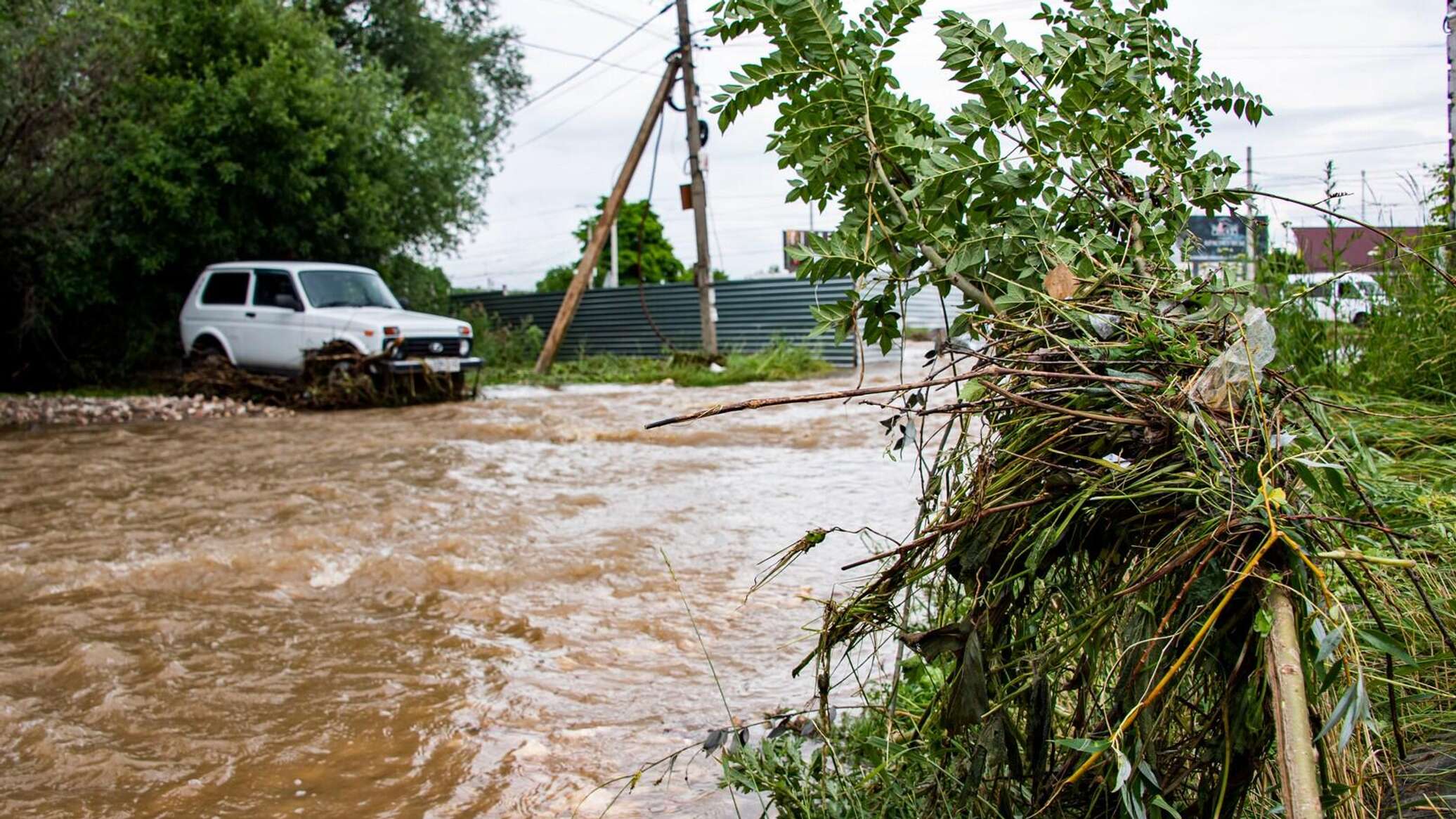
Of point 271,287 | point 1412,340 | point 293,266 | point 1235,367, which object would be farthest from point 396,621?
point 271,287

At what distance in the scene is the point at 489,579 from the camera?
16.9 feet

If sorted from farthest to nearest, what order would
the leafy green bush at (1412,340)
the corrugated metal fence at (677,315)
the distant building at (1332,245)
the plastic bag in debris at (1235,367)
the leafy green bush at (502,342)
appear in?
the leafy green bush at (502,342) → the corrugated metal fence at (677,315) → the distant building at (1332,245) → the leafy green bush at (1412,340) → the plastic bag in debris at (1235,367)

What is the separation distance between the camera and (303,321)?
13.7m

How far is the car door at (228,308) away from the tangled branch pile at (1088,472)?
1351 centimetres

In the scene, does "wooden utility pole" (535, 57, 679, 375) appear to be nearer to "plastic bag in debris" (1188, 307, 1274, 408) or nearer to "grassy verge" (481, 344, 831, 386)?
"grassy verge" (481, 344, 831, 386)

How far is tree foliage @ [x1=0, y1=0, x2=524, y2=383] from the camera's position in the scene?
14.5m

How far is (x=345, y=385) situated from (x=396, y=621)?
29.3 feet

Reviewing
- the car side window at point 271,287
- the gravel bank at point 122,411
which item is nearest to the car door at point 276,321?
the car side window at point 271,287

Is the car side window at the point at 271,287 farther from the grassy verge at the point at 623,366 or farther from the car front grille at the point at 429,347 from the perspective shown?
the grassy verge at the point at 623,366

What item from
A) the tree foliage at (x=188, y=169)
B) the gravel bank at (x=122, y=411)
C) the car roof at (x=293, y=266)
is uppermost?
the tree foliage at (x=188, y=169)

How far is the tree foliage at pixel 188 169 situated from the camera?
1449 centimetres

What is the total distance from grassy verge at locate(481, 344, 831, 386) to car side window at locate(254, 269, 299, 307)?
156 inches

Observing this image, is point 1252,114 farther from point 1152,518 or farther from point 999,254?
point 1152,518

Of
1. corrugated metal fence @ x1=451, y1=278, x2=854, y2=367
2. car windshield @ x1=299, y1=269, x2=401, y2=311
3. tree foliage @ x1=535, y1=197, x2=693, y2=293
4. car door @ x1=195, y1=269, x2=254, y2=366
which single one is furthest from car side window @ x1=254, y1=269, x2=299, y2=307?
tree foliage @ x1=535, y1=197, x2=693, y2=293
